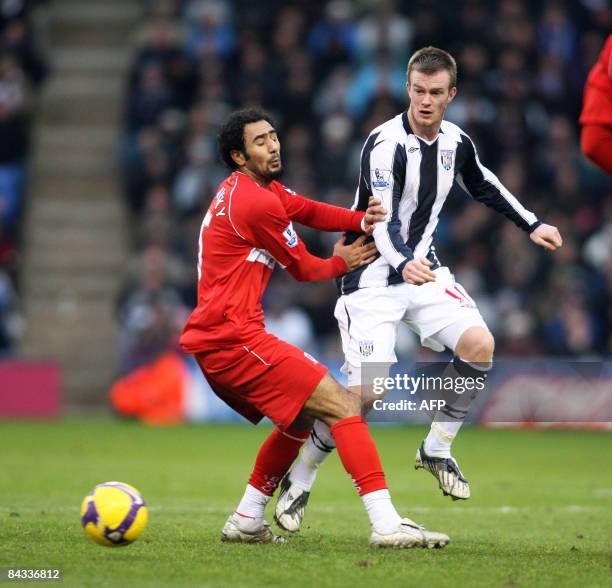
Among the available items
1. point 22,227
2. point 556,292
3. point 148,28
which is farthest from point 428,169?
point 148,28

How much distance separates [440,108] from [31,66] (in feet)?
47.3

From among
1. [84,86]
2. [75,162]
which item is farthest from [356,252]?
[84,86]

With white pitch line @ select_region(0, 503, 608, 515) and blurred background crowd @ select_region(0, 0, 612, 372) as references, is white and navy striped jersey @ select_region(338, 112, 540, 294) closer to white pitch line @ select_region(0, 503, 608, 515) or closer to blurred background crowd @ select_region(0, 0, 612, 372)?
white pitch line @ select_region(0, 503, 608, 515)

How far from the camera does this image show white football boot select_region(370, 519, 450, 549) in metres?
6.94

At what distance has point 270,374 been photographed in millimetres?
7047

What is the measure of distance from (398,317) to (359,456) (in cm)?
117

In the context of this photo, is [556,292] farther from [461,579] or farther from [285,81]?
[461,579]

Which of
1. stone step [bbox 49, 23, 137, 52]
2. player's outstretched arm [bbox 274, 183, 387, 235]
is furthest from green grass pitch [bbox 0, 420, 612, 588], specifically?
stone step [bbox 49, 23, 137, 52]

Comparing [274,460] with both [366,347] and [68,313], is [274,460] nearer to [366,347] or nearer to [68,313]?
[366,347]

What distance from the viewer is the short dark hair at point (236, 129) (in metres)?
7.33

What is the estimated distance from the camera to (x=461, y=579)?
6086 millimetres

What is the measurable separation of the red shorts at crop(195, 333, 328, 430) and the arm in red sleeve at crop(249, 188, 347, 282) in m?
0.42

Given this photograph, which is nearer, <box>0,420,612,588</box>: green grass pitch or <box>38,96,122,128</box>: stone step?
<box>0,420,612,588</box>: green grass pitch

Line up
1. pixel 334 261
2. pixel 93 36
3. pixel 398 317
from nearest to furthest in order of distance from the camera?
1. pixel 334 261
2. pixel 398 317
3. pixel 93 36
